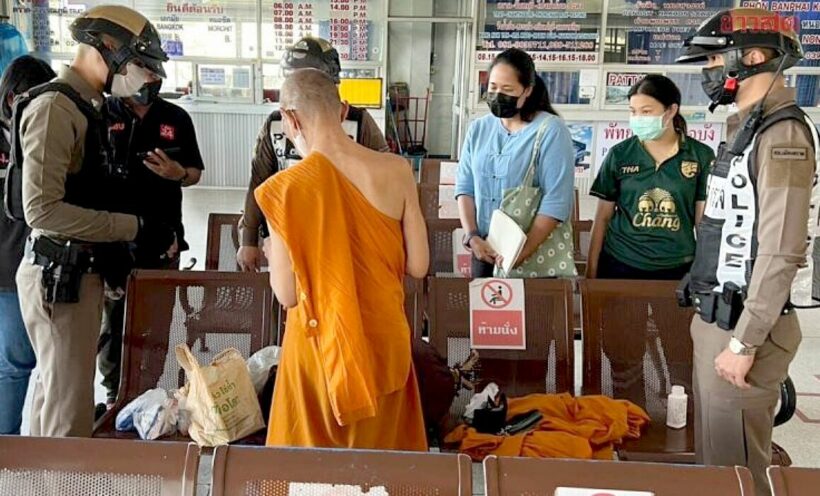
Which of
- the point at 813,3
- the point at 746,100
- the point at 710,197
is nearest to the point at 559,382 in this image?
the point at 710,197

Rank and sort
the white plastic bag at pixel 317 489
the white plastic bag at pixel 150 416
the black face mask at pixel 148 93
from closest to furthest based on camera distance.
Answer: the white plastic bag at pixel 317 489 → the white plastic bag at pixel 150 416 → the black face mask at pixel 148 93

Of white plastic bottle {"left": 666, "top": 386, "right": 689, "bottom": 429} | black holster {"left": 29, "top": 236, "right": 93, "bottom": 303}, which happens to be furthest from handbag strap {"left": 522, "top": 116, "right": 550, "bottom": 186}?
black holster {"left": 29, "top": 236, "right": 93, "bottom": 303}

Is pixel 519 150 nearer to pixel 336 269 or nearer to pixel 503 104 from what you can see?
pixel 503 104

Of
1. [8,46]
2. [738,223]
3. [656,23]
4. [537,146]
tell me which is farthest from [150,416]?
[656,23]

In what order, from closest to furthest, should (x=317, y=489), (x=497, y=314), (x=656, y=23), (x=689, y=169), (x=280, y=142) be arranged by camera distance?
(x=317, y=489)
(x=497, y=314)
(x=689, y=169)
(x=280, y=142)
(x=656, y=23)

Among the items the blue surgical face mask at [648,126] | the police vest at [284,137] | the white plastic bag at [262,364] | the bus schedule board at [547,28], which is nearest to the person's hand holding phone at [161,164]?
the police vest at [284,137]

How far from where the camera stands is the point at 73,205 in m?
1.84

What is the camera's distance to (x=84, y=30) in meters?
1.85

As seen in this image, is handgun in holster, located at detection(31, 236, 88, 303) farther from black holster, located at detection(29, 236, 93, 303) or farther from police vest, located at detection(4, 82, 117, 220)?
police vest, located at detection(4, 82, 117, 220)

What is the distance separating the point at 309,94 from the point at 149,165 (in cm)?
122

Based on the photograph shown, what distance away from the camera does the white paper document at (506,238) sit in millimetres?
2320

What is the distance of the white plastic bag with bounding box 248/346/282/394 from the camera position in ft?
6.74

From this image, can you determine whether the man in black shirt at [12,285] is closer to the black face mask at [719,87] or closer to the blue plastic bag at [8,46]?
the blue plastic bag at [8,46]

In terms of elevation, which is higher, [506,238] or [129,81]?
[129,81]
